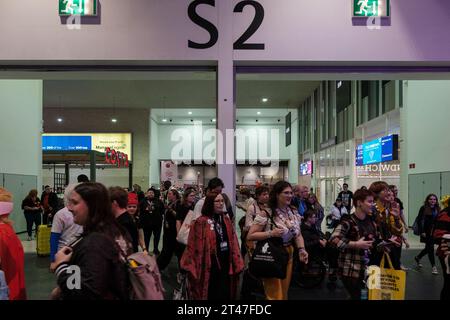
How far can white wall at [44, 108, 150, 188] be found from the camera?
26406 mm

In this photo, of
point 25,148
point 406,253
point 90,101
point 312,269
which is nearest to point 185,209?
point 312,269

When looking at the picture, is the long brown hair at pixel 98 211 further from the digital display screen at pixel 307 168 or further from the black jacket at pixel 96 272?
the digital display screen at pixel 307 168

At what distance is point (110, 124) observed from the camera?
26547mm

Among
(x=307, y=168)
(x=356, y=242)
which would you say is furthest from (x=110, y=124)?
(x=356, y=242)

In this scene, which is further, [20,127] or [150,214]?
[20,127]

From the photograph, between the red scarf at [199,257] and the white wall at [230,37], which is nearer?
the red scarf at [199,257]

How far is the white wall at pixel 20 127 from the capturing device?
1154 centimetres

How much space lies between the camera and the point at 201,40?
5.40 metres

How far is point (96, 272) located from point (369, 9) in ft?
16.2

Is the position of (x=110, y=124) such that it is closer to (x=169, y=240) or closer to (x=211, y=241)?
(x=169, y=240)

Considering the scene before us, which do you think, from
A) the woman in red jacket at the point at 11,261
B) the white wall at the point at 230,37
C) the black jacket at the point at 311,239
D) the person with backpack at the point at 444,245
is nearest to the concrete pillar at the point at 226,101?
the white wall at the point at 230,37

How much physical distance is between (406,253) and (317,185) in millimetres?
13853

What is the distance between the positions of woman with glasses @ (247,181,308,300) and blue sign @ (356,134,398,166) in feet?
27.8
